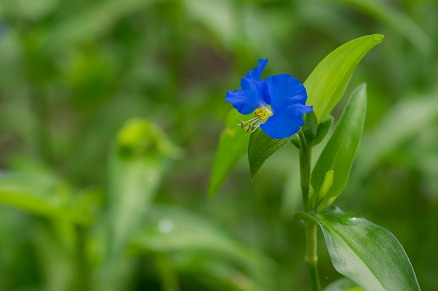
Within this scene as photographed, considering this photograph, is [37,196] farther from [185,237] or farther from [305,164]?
[305,164]

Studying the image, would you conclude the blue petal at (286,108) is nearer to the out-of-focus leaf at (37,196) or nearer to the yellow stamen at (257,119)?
the yellow stamen at (257,119)

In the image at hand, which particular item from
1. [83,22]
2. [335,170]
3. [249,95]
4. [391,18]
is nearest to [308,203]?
[335,170]

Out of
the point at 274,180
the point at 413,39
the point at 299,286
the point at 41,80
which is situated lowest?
the point at 299,286

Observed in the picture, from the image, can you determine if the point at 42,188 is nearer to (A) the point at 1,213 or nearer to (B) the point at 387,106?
(A) the point at 1,213

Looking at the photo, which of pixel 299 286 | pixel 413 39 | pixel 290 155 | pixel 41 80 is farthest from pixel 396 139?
pixel 41 80

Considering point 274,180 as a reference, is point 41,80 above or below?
above

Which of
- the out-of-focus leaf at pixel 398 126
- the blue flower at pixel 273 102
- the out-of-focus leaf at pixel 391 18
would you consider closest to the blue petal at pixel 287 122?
→ the blue flower at pixel 273 102

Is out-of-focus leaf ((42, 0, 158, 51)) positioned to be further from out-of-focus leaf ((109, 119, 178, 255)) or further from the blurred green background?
out-of-focus leaf ((109, 119, 178, 255))
